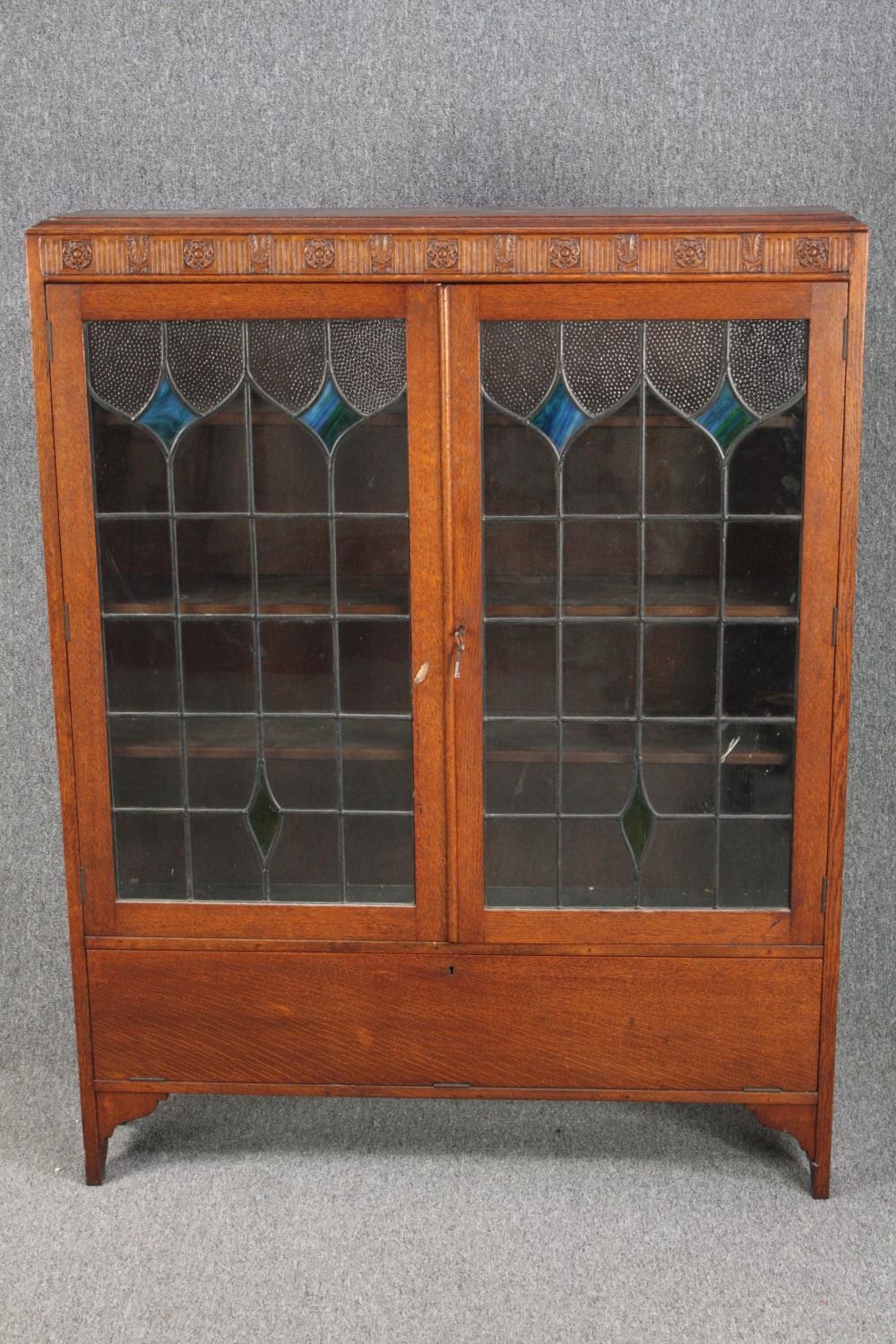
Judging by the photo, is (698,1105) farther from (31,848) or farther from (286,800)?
(31,848)

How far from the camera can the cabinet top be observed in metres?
1.92

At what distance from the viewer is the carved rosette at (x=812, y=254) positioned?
6.27ft

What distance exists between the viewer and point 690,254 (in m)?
1.92

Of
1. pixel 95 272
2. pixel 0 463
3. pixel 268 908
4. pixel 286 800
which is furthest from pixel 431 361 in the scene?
pixel 0 463

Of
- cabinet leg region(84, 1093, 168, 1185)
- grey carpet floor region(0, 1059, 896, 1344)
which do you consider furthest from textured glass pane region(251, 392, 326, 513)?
grey carpet floor region(0, 1059, 896, 1344)

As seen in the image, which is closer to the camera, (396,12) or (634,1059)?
(634,1059)

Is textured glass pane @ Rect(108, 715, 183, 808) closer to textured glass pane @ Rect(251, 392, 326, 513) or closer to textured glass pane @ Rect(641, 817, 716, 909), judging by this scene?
textured glass pane @ Rect(251, 392, 326, 513)

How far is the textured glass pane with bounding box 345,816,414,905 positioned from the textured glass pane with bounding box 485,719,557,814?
0.14 metres

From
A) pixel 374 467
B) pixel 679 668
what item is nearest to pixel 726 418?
pixel 679 668

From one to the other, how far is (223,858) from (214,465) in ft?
1.90

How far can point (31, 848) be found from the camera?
8.84 feet

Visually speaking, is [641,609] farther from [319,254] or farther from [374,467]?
[319,254]

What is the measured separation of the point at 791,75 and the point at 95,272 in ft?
4.07

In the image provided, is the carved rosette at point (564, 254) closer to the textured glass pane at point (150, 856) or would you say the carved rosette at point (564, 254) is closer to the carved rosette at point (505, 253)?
the carved rosette at point (505, 253)
